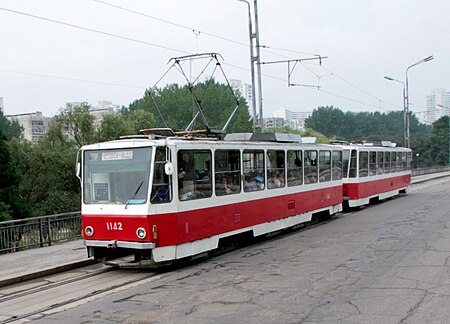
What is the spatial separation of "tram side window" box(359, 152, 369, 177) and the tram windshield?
1391 centimetres

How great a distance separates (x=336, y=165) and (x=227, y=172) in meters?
7.83

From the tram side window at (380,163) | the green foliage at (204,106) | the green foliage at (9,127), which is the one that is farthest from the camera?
the green foliage at (204,106)

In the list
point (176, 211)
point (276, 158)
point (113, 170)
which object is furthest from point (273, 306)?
point (276, 158)

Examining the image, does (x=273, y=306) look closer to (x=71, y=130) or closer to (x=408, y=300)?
(x=408, y=300)

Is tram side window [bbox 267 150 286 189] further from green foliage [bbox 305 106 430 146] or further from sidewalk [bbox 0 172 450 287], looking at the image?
green foliage [bbox 305 106 430 146]

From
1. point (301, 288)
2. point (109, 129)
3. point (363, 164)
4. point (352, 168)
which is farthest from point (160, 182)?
point (109, 129)

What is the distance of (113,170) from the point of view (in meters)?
9.85

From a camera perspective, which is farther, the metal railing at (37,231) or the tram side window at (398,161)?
the tram side window at (398,161)

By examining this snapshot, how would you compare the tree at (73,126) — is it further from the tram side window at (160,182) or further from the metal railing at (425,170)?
the metal railing at (425,170)

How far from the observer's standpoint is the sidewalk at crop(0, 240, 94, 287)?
954 centimetres

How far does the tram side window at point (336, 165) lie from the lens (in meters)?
17.7

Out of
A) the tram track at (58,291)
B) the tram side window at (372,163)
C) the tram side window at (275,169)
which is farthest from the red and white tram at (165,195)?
the tram side window at (372,163)

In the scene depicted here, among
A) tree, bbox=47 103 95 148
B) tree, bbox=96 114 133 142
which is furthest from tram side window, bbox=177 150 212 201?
tree, bbox=96 114 133 142

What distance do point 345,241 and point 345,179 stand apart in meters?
8.93
